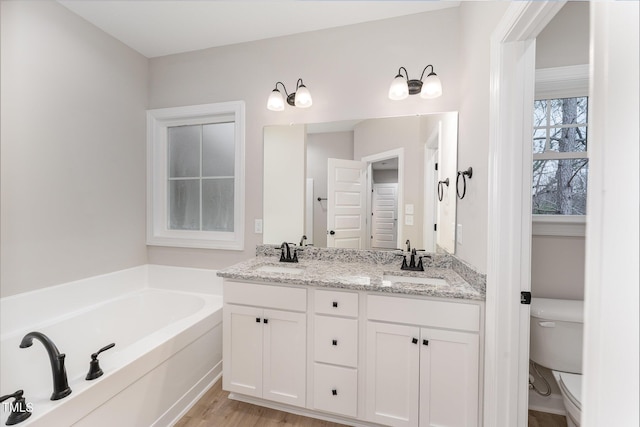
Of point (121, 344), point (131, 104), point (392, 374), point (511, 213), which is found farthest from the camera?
point (131, 104)

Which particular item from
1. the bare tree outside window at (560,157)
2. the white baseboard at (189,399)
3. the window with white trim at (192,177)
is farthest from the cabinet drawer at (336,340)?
the bare tree outside window at (560,157)

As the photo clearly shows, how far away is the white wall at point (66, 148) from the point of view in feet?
5.22

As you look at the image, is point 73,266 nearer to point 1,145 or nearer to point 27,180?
point 27,180

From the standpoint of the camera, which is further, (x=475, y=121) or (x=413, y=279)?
(x=413, y=279)

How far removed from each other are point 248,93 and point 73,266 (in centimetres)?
184

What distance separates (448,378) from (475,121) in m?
1.39

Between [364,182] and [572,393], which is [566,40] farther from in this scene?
[572,393]

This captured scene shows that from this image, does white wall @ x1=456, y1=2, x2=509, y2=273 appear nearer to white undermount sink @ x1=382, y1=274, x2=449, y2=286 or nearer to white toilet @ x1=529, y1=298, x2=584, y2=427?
white undermount sink @ x1=382, y1=274, x2=449, y2=286

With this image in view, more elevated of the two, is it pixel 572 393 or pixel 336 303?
pixel 336 303

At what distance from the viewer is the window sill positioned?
1.63 m

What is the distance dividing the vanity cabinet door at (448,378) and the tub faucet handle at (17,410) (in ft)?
5.58

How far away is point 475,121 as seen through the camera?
1.50m

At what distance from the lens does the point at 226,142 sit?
2426 mm

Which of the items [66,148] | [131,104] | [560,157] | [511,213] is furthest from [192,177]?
[560,157]
